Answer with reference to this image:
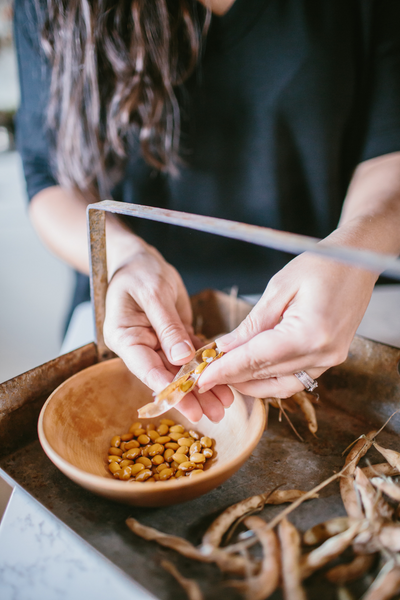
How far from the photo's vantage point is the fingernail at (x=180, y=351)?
810 mm

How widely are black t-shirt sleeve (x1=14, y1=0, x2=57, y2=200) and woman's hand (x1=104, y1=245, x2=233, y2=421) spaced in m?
0.87

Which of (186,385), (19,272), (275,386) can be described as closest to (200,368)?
(186,385)

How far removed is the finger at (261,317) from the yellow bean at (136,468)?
32 cm

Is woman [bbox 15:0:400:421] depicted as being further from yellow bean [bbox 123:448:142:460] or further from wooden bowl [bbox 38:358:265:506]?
yellow bean [bbox 123:448:142:460]

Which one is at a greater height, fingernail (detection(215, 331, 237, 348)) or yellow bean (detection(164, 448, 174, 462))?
fingernail (detection(215, 331, 237, 348))

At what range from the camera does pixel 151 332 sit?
929 millimetres

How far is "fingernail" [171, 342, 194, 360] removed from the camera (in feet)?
2.66

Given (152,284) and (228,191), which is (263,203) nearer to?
(228,191)

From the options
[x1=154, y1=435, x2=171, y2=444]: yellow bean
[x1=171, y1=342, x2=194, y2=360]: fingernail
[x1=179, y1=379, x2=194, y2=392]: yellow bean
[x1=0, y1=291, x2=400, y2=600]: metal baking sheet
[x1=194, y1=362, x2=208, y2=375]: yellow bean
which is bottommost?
[x1=154, y1=435, x2=171, y2=444]: yellow bean

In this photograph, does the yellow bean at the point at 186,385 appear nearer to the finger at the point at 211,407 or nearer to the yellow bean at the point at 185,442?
the finger at the point at 211,407

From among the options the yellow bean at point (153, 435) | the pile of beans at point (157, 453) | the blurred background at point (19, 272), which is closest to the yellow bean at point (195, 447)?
the pile of beans at point (157, 453)

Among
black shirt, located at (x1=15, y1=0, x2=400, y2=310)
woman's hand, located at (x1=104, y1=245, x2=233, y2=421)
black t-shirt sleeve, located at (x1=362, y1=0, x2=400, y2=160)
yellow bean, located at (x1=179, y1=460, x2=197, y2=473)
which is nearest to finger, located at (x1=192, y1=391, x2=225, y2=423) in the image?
woman's hand, located at (x1=104, y1=245, x2=233, y2=421)

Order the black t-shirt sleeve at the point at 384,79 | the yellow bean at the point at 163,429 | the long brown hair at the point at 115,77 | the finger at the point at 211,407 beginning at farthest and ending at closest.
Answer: the black t-shirt sleeve at the point at 384,79, the long brown hair at the point at 115,77, the yellow bean at the point at 163,429, the finger at the point at 211,407

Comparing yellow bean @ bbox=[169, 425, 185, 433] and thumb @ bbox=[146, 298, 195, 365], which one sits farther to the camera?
yellow bean @ bbox=[169, 425, 185, 433]
